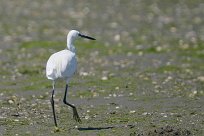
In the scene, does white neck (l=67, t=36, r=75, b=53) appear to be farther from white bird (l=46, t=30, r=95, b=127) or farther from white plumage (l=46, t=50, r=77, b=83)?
white plumage (l=46, t=50, r=77, b=83)

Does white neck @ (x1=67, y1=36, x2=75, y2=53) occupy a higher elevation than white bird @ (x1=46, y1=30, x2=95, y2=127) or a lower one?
higher

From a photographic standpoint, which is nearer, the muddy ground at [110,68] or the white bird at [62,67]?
the white bird at [62,67]

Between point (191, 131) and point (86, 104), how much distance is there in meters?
4.26

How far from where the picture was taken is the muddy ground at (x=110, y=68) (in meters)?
15.7

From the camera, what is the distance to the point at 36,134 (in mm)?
14555

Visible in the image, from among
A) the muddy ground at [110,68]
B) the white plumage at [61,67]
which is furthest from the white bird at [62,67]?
the muddy ground at [110,68]

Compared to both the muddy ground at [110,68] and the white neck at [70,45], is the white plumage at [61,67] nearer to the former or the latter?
the white neck at [70,45]

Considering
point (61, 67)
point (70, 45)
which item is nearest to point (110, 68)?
point (70, 45)

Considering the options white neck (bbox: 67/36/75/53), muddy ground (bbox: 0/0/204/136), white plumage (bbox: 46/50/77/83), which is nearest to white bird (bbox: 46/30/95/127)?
white plumage (bbox: 46/50/77/83)

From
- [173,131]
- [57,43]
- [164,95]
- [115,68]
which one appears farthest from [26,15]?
[173,131]

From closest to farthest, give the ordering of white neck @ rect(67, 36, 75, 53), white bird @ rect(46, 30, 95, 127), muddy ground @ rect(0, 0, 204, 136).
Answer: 1. white bird @ rect(46, 30, 95, 127)
2. muddy ground @ rect(0, 0, 204, 136)
3. white neck @ rect(67, 36, 75, 53)

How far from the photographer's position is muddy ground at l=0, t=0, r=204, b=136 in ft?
51.5

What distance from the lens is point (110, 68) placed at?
23.4 meters

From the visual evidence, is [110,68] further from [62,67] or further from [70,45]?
[62,67]
